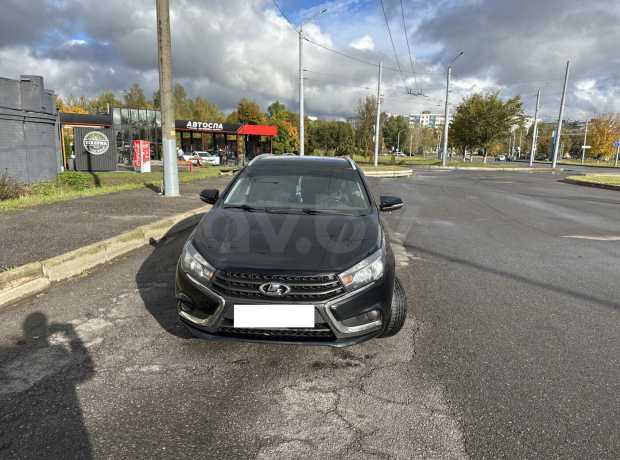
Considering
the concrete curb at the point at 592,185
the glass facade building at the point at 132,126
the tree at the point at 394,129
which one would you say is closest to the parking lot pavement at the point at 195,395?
the concrete curb at the point at 592,185

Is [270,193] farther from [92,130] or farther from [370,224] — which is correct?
[92,130]

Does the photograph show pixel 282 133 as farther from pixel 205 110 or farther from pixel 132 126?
pixel 132 126

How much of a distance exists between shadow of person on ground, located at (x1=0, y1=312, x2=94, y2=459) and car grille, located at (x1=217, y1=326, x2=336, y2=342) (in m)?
1.00

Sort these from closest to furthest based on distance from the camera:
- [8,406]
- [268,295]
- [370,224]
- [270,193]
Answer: [8,406], [268,295], [370,224], [270,193]

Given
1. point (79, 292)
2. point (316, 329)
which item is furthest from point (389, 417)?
point (79, 292)

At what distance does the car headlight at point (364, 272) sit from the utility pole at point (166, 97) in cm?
921

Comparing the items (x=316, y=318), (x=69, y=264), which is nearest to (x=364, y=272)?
(x=316, y=318)

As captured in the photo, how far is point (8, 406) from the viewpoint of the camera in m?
2.44

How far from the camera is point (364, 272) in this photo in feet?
9.54

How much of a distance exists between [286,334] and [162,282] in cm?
251

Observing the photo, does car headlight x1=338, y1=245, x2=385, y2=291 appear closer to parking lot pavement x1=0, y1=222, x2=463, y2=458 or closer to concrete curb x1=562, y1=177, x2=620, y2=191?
parking lot pavement x1=0, y1=222, x2=463, y2=458

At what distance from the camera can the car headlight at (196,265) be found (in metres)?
2.88

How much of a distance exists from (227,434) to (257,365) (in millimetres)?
771

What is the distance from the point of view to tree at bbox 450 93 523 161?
4509 centimetres
